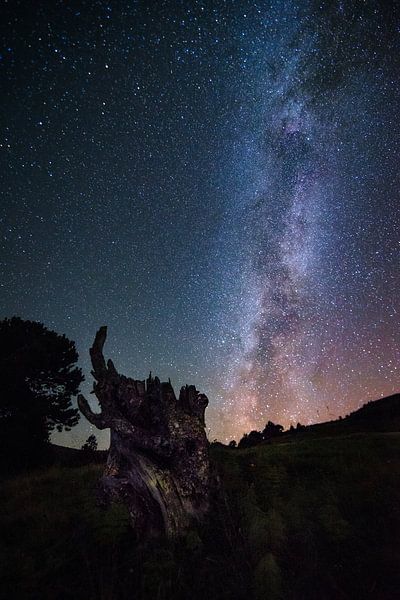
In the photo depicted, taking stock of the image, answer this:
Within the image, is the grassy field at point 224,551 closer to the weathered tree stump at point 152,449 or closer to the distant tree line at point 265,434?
the weathered tree stump at point 152,449

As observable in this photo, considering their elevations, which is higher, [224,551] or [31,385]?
[31,385]

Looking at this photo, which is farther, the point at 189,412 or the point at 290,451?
the point at 290,451

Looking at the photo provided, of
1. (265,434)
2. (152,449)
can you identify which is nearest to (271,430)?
(265,434)

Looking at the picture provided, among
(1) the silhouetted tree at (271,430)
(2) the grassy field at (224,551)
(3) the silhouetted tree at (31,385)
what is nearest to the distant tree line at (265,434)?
(1) the silhouetted tree at (271,430)

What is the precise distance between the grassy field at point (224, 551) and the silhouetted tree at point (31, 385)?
32.9 ft

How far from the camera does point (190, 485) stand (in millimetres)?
7332

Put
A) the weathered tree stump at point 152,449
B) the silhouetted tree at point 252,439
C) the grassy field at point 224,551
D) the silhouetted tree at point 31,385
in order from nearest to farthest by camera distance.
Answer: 1. the grassy field at point 224,551
2. the weathered tree stump at point 152,449
3. the silhouetted tree at point 31,385
4. the silhouetted tree at point 252,439

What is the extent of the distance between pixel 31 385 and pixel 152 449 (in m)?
16.4

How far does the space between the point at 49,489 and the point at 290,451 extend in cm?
900

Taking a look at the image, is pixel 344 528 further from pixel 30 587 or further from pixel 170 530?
pixel 30 587

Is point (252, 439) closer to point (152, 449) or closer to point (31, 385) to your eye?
point (31, 385)

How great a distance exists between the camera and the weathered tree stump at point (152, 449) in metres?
6.94

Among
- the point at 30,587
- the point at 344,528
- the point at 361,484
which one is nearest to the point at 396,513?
the point at 361,484

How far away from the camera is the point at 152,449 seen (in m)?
7.29
